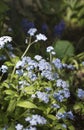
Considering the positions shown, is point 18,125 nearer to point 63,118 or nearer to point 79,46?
point 63,118

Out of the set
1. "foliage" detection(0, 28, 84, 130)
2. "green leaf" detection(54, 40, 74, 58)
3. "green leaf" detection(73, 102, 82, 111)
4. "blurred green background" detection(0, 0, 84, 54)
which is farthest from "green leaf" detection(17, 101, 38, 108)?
"blurred green background" detection(0, 0, 84, 54)

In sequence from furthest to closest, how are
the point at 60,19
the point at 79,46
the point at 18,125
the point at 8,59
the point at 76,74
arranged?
the point at 60,19, the point at 79,46, the point at 76,74, the point at 8,59, the point at 18,125

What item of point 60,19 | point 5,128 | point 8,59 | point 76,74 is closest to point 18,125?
point 5,128

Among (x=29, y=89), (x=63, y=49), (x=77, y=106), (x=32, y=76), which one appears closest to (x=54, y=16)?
(x=63, y=49)

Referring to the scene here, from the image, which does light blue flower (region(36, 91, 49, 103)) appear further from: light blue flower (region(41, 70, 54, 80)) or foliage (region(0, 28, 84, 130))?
light blue flower (region(41, 70, 54, 80))

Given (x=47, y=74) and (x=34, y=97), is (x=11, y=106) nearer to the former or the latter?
(x=34, y=97)

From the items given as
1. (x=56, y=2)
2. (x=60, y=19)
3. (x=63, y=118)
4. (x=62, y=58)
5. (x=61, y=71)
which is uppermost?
(x=56, y=2)

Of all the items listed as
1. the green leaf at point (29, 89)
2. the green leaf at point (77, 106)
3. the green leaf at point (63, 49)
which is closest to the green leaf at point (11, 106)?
the green leaf at point (29, 89)

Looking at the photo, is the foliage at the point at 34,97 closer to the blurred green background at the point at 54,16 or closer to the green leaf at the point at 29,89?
the green leaf at the point at 29,89
